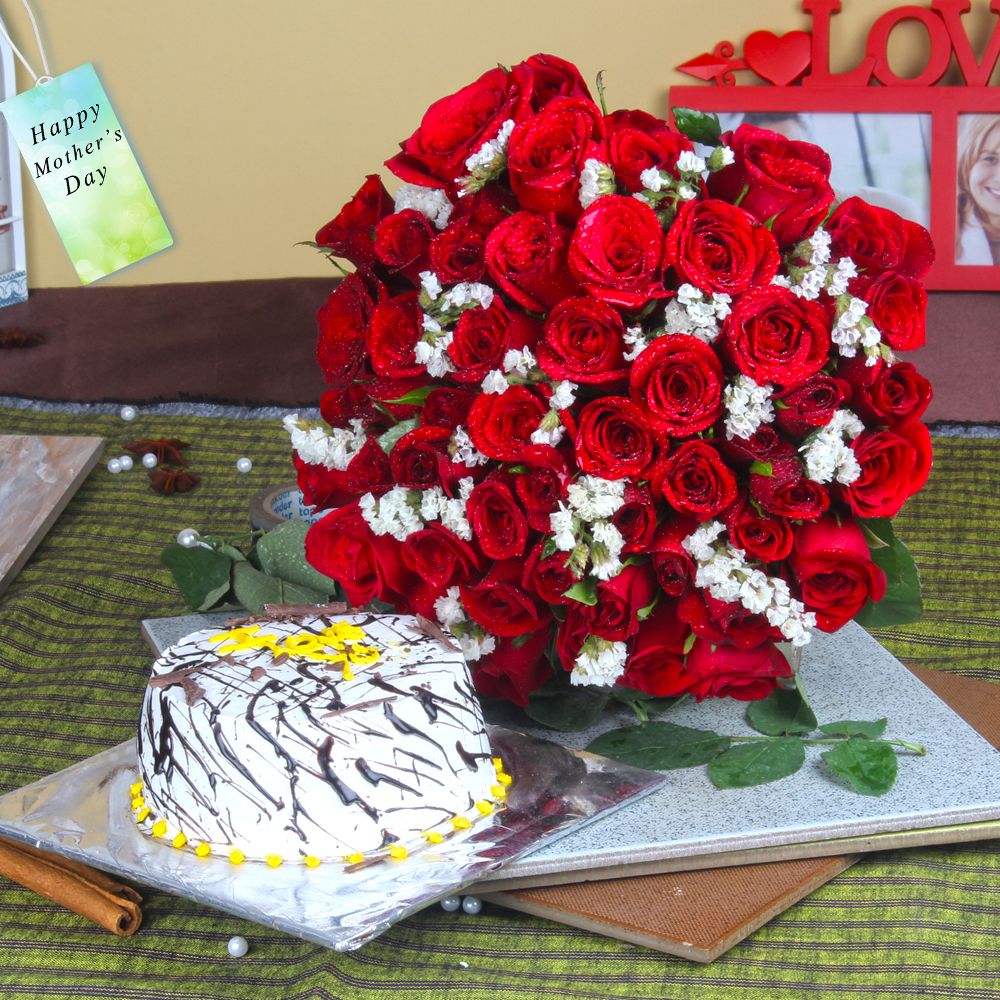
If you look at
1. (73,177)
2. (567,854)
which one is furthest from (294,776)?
(73,177)

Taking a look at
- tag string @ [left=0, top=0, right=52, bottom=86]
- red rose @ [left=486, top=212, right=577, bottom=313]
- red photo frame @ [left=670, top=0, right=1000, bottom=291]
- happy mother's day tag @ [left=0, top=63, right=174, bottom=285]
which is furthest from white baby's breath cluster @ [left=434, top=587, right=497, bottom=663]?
tag string @ [left=0, top=0, right=52, bottom=86]

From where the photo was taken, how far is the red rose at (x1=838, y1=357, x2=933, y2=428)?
80 centimetres

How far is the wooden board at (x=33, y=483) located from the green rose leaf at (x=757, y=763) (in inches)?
30.2

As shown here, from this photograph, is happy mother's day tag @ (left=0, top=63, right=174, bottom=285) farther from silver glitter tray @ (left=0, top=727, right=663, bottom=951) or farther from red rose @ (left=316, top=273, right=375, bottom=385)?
silver glitter tray @ (left=0, top=727, right=663, bottom=951)

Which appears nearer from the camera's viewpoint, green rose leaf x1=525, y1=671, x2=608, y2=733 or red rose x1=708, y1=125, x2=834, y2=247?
red rose x1=708, y1=125, x2=834, y2=247

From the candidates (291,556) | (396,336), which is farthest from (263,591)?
(396,336)

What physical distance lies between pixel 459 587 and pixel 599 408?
159 mm

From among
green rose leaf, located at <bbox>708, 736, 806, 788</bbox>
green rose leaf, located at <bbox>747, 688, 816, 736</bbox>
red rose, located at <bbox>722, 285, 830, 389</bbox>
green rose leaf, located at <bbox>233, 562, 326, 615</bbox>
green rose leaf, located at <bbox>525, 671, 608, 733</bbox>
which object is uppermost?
red rose, located at <bbox>722, 285, 830, 389</bbox>

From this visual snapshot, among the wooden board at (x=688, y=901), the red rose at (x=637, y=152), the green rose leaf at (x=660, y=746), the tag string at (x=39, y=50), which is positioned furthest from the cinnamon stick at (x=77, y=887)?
the tag string at (x=39, y=50)

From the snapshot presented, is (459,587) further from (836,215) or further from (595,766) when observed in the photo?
(836,215)

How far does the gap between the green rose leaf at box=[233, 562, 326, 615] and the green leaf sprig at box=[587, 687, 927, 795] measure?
33 centimetres

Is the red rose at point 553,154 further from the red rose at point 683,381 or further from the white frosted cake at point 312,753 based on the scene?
the white frosted cake at point 312,753

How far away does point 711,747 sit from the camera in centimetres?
90

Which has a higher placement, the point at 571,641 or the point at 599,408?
the point at 599,408
